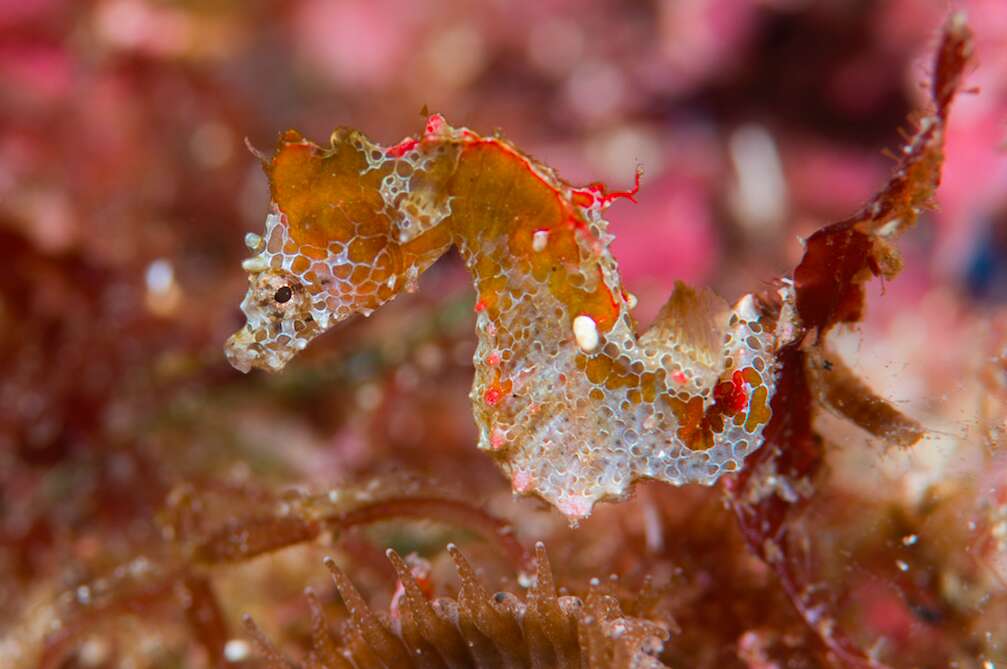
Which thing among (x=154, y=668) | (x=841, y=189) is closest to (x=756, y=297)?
(x=154, y=668)

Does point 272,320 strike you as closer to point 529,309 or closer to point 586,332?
point 529,309

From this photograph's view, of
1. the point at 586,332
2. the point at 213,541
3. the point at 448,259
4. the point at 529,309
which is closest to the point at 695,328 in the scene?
the point at 586,332

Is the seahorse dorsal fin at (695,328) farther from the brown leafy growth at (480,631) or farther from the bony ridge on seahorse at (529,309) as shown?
the brown leafy growth at (480,631)

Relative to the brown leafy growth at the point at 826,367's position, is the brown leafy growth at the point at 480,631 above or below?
below

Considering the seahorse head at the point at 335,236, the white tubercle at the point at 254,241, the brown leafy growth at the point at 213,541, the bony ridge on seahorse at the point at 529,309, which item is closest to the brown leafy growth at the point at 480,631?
the bony ridge on seahorse at the point at 529,309

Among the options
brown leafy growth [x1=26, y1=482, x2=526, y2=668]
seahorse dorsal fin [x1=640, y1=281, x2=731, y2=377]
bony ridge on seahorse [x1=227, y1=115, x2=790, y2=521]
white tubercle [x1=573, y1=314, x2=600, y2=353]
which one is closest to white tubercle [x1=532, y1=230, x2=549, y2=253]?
bony ridge on seahorse [x1=227, y1=115, x2=790, y2=521]

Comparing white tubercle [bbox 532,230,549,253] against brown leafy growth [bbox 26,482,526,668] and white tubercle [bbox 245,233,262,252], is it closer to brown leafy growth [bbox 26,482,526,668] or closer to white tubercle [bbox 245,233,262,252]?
white tubercle [bbox 245,233,262,252]

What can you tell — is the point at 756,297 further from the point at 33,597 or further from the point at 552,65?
the point at 552,65
